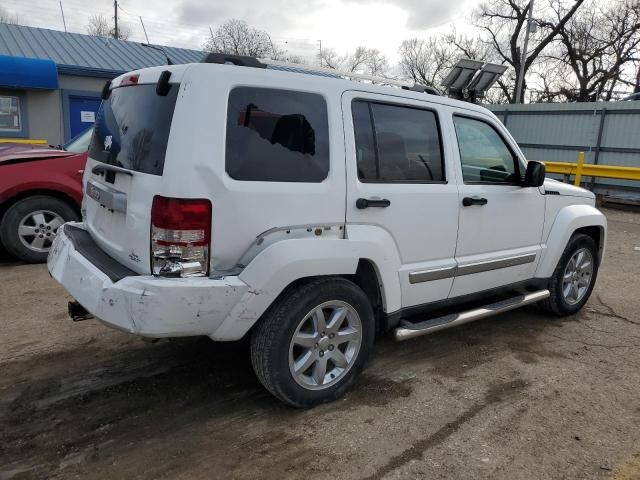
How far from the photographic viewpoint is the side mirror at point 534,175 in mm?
4070

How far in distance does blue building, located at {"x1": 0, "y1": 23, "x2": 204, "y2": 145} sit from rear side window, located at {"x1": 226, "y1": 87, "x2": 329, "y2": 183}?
12464 millimetres

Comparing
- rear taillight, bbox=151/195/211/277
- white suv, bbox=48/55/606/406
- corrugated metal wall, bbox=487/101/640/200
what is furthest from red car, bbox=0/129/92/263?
corrugated metal wall, bbox=487/101/640/200

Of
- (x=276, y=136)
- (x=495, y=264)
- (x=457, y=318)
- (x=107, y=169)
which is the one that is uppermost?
(x=276, y=136)

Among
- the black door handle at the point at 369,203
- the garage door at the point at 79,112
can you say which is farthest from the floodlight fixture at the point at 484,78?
the garage door at the point at 79,112

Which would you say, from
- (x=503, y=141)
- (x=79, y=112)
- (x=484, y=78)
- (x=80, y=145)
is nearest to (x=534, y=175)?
(x=503, y=141)

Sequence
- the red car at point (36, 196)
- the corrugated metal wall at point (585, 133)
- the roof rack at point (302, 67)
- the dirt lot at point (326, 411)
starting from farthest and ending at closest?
the corrugated metal wall at point (585, 133), the red car at point (36, 196), the roof rack at point (302, 67), the dirt lot at point (326, 411)

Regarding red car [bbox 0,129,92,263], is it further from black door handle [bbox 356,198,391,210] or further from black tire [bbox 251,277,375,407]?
black door handle [bbox 356,198,391,210]

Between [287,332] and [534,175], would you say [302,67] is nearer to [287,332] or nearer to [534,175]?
[287,332]

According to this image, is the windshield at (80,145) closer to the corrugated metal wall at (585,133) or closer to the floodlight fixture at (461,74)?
the floodlight fixture at (461,74)

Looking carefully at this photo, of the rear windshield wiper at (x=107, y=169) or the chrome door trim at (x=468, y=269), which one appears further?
the chrome door trim at (x=468, y=269)

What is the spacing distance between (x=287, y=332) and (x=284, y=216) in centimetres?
65

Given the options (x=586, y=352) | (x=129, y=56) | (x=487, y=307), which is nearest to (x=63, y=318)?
(x=487, y=307)

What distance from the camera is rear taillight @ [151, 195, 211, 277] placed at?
2580mm

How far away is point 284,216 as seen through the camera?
2865mm
